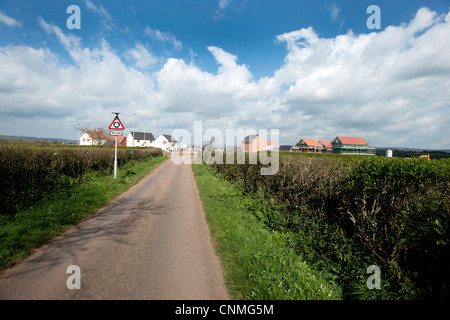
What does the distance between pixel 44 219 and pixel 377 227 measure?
24.0 feet

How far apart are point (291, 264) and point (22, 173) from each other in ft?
26.5

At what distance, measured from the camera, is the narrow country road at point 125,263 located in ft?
9.41

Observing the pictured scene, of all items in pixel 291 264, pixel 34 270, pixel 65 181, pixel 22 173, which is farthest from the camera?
pixel 65 181

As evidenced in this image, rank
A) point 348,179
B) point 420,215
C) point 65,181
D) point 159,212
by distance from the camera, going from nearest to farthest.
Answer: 1. point 420,215
2. point 348,179
3. point 159,212
4. point 65,181

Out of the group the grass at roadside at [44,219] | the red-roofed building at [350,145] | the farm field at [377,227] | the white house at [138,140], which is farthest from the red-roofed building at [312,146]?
the grass at roadside at [44,219]

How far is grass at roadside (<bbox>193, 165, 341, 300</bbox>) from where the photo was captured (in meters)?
2.91

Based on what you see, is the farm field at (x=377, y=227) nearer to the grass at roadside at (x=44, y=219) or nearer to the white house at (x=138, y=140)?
the grass at roadside at (x=44, y=219)

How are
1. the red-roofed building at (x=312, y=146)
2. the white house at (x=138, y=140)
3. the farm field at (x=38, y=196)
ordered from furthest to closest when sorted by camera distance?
the white house at (x=138, y=140) < the red-roofed building at (x=312, y=146) < the farm field at (x=38, y=196)

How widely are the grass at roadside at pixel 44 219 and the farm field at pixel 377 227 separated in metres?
4.41

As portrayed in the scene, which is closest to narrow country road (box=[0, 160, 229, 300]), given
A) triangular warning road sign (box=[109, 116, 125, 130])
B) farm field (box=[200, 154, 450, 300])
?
farm field (box=[200, 154, 450, 300])

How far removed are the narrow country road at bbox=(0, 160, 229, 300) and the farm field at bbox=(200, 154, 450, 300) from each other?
1.18 meters
